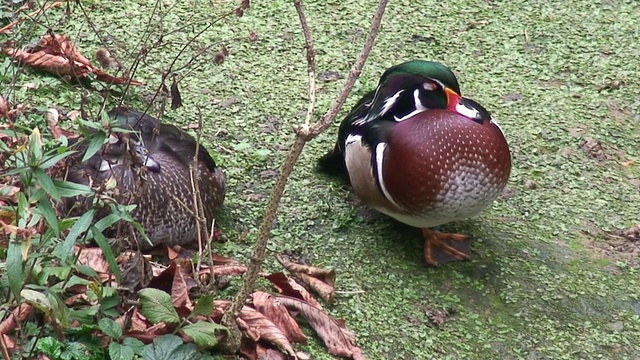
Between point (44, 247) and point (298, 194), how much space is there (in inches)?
60.9

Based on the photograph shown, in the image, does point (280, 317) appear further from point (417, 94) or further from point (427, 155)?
point (417, 94)

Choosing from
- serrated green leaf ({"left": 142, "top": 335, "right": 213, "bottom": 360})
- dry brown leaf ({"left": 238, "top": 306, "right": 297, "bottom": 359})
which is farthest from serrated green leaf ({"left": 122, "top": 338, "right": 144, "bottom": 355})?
dry brown leaf ({"left": 238, "top": 306, "right": 297, "bottom": 359})

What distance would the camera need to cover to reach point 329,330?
2.85m

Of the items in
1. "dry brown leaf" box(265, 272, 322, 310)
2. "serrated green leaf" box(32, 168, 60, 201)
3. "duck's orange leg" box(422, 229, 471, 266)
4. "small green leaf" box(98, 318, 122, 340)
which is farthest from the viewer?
"duck's orange leg" box(422, 229, 471, 266)

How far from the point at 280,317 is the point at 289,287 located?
218 mm

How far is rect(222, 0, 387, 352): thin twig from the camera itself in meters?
2.23

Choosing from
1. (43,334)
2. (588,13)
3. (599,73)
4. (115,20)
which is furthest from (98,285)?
(588,13)

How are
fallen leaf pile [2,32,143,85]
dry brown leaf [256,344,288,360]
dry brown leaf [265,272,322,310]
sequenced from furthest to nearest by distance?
fallen leaf pile [2,32,143,85]
dry brown leaf [265,272,322,310]
dry brown leaf [256,344,288,360]

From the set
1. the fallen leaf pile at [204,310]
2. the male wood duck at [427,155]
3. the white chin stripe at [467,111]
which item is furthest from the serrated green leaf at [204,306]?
the white chin stripe at [467,111]

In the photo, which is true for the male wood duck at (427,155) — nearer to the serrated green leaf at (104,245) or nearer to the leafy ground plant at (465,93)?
the leafy ground plant at (465,93)

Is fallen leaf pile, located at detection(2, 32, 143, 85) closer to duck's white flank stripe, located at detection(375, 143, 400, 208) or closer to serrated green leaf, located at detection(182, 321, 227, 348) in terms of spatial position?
duck's white flank stripe, located at detection(375, 143, 400, 208)

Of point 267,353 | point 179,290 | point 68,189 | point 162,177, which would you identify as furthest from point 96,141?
point 162,177

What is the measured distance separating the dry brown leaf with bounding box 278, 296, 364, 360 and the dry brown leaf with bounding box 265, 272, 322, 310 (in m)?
0.05

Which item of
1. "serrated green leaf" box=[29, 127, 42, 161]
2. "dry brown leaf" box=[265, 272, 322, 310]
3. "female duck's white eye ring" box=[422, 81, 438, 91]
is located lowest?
"dry brown leaf" box=[265, 272, 322, 310]
